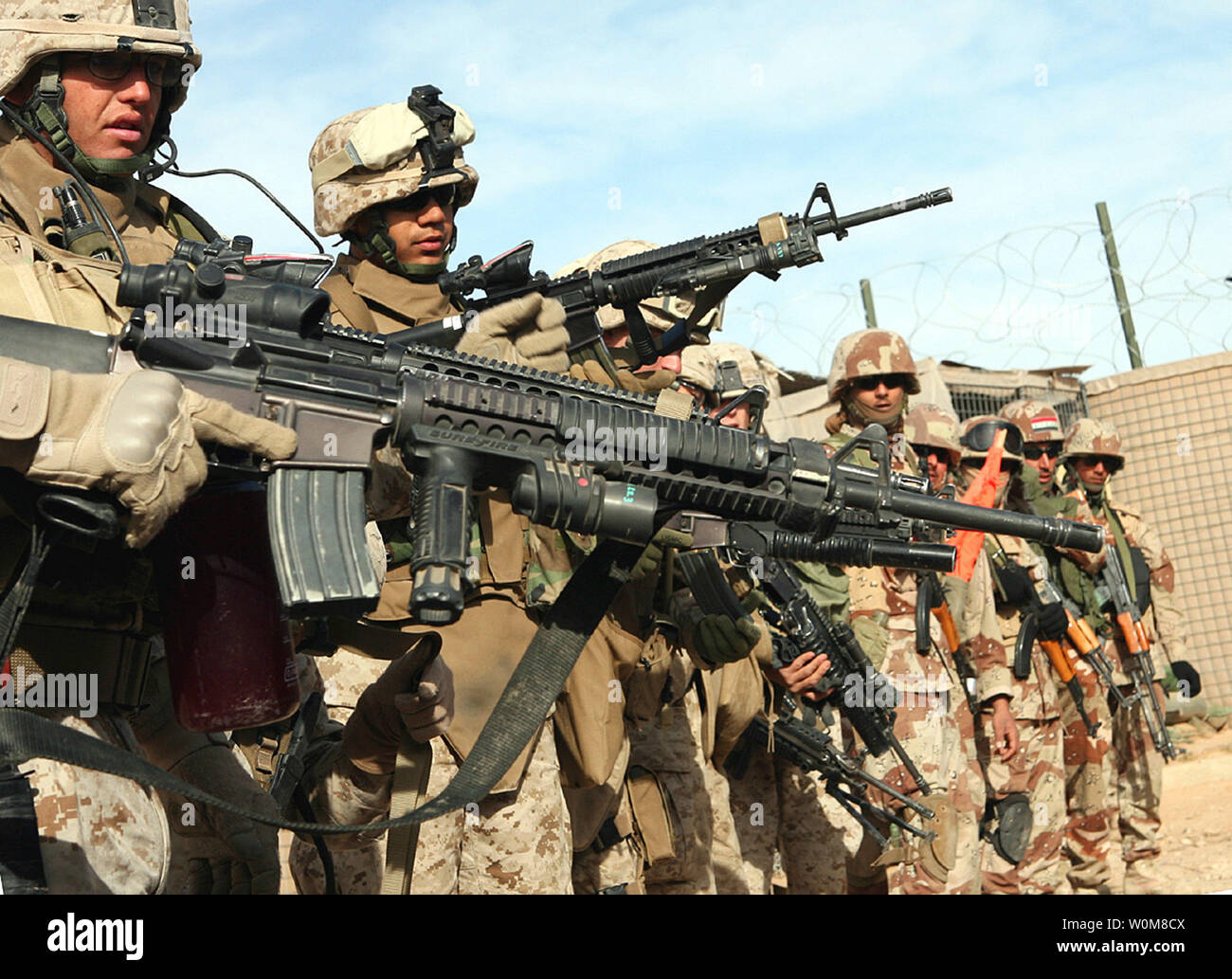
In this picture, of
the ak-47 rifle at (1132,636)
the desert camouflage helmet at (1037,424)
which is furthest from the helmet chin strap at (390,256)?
the ak-47 rifle at (1132,636)

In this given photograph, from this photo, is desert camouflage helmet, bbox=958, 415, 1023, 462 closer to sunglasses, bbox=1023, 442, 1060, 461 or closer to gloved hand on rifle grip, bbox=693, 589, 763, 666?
sunglasses, bbox=1023, 442, 1060, 461

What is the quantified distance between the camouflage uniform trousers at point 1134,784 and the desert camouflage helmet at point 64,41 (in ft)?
26.4

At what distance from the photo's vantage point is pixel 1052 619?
886cm

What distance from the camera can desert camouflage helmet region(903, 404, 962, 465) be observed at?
9.12m

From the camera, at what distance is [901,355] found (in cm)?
804

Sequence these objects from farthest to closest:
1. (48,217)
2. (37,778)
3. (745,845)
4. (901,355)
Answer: (901,355)
(745,845)
(48,217)
(37,778)

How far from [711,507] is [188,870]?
1704mm

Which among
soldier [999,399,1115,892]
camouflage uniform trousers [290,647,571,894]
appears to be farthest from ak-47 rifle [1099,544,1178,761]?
camouflage uniform trousers [290,647,571,894]

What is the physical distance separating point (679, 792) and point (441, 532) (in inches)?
119

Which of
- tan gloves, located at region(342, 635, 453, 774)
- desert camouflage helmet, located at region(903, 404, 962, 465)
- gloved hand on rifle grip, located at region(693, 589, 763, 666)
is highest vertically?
desert camouflage helmet, located at region(903, 404, 962, 465)

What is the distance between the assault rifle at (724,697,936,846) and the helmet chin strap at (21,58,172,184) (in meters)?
3.85

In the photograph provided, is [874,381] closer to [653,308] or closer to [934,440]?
[934,440]
